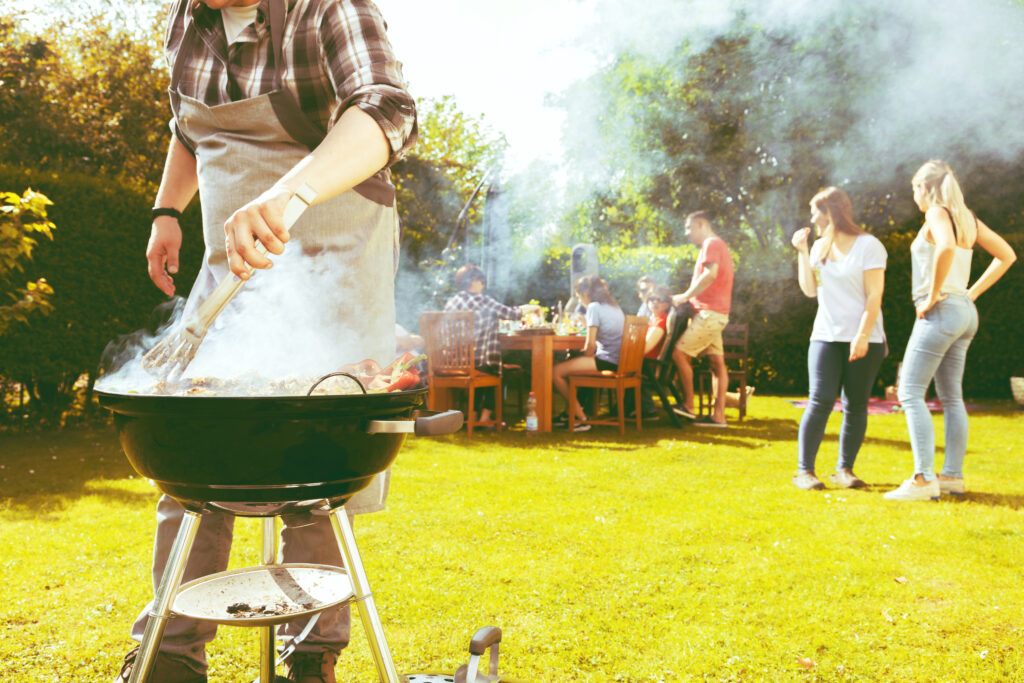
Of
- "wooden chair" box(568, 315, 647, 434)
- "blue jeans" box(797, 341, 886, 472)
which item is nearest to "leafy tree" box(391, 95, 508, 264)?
"wooden chair" box(568, 315, 647, 434)

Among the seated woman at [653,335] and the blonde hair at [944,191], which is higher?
the blonde hair at [944,191]

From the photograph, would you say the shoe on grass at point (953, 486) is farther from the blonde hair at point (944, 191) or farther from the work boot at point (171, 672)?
the work boot at point (171, 672)

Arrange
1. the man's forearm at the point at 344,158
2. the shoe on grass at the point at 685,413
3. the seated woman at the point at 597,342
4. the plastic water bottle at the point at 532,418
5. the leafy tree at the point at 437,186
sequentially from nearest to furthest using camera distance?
the man's forearm at the point at 344,158 < the plastic water bottle at the point at 532,418 < the seated woman at the point at 597,342 < the shoe on grass at the point at 685,413 < the leafy tree at the point at 437,186

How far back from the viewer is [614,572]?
2.87 meters

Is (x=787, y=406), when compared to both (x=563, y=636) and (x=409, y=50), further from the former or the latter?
(x=409, y=50)

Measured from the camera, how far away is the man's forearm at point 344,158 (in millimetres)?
1130

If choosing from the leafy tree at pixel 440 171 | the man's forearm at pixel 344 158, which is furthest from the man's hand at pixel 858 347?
the leafy tree at pixel 440 171

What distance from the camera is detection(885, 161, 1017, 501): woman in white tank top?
12.9 feet

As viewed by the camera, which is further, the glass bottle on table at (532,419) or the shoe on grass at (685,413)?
the shoe on grass at (685,413)

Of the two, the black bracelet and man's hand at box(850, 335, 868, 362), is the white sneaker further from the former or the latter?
the black bracelet

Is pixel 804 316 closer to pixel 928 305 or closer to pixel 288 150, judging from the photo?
pixel 928 305

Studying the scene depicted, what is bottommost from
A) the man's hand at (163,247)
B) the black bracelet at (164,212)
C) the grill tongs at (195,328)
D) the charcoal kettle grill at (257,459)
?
the charcoal kettle grill at (257,459)

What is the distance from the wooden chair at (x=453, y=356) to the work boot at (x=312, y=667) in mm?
4619

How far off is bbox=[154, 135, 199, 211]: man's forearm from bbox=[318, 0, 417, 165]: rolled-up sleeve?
607mm
